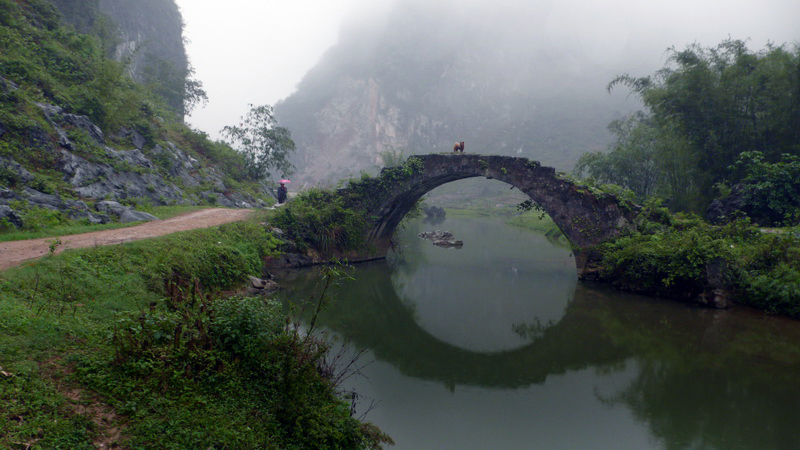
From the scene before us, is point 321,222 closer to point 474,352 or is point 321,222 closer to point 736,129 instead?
point 474,352

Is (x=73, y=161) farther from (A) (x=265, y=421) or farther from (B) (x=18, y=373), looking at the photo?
(A) (x=265, y=421)

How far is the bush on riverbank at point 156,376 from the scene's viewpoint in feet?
13.2

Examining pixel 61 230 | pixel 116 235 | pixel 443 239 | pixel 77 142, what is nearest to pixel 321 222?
pixel 116 235

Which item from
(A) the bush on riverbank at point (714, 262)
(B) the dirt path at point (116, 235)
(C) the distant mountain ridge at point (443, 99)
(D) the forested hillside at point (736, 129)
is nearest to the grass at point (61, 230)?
(B) the dirt path at point (116, 235)

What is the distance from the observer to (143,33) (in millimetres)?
42875

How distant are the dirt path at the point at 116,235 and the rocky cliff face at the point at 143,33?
47.7 feet

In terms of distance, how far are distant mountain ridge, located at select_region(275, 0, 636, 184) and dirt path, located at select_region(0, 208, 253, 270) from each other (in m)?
60.6

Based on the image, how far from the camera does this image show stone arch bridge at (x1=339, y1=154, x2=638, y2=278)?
1438cm

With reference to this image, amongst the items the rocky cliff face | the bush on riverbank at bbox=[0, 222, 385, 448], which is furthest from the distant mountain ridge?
the bush on riverbank at bbox=[0, 222, 385, 448]

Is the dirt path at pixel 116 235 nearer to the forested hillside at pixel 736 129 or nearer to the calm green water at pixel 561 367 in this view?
the calm green water at pixel 561 367

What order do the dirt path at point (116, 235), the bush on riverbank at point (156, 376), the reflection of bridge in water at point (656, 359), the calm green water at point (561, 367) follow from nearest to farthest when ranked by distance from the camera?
the bush on riverbank at point (156, 376)
the calm green water at point (561, 367)
the reflection of bridge in water at point (656, 359)
the dirt path at point (116, 235)

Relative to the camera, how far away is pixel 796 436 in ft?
20.4

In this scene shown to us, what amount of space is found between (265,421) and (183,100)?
3902 centimetres

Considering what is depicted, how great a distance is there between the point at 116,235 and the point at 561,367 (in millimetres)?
10082
